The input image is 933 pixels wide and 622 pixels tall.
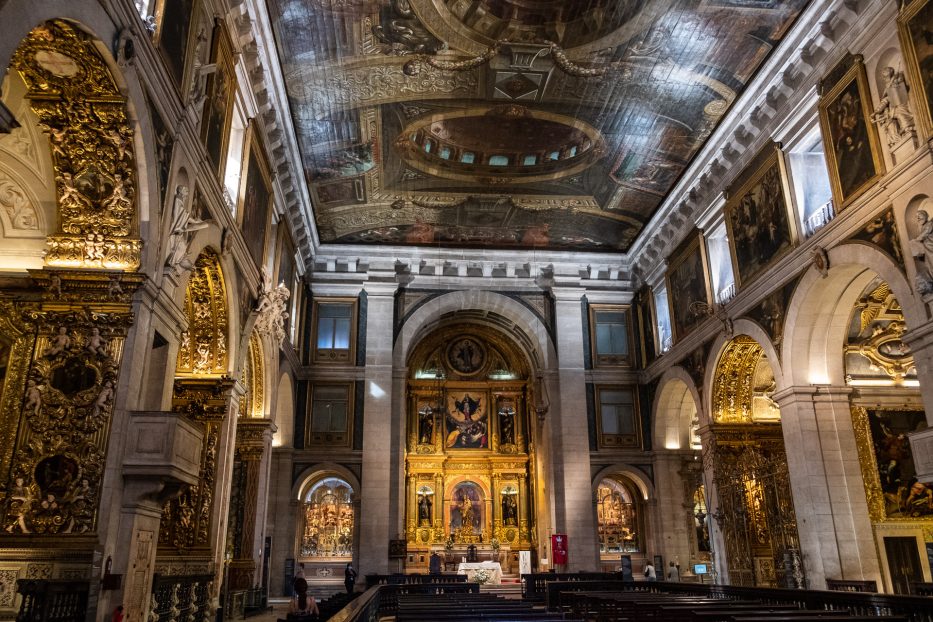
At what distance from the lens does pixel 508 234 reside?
24094 millimetres

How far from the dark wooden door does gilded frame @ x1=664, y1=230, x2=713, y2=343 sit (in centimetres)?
689

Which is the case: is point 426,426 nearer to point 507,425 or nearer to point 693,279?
point 507,425

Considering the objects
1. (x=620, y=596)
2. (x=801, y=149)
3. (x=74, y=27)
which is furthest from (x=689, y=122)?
(x=74, y=27)

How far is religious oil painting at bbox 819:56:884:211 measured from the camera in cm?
1227

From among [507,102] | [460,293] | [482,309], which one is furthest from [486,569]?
[507,102]

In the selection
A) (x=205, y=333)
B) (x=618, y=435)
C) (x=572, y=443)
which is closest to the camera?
(x=205, y=333)

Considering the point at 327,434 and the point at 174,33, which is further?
the point at 327,434

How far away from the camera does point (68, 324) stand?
8.81 m

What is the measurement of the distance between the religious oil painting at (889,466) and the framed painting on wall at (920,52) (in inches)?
261

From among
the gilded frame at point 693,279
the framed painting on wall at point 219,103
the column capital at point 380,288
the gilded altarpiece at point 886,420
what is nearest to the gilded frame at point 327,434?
the column capital at point 380,288

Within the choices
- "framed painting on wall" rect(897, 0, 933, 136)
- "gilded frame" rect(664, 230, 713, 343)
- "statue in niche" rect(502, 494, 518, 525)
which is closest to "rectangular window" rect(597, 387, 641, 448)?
"gilded frame" rect(664, 230, 713, 343)

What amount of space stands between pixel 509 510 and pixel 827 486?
1443 centimetres

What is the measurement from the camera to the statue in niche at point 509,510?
26.7 m

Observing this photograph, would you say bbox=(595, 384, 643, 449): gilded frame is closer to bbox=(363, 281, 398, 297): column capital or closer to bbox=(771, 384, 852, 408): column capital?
bbox=(363, 281, 398, 297): column capital
